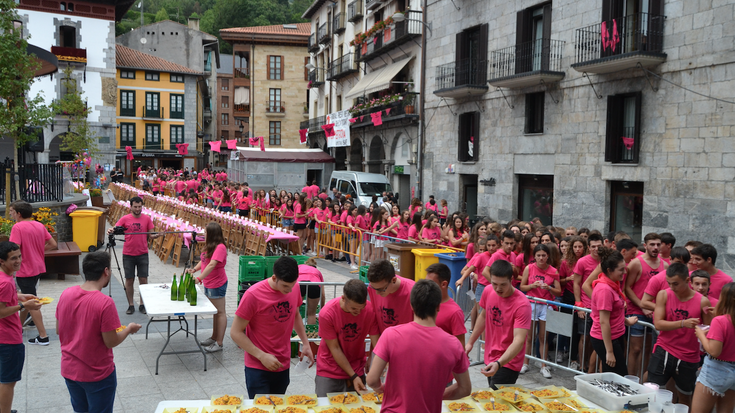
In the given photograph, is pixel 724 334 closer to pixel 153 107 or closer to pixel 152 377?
pixel 152 377

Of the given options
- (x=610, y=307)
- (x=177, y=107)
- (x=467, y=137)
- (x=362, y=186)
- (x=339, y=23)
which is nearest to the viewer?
(x=610, y=307)

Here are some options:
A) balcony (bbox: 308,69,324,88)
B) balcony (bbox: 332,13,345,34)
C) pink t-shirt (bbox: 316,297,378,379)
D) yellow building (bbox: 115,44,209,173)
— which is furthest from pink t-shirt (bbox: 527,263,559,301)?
yellow building (bbox: 115,44,209,173)

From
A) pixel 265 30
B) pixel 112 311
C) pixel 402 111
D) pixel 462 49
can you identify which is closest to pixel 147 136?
pixel 265 30

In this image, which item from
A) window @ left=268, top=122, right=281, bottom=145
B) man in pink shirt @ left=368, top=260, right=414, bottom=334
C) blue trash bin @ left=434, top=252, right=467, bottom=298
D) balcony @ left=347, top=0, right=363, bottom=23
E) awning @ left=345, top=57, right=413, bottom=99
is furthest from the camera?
window @ left=268, top=122, right=281, bottom=145

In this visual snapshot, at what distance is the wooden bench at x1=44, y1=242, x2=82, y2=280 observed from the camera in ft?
40.9

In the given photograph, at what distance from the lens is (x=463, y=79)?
22.3m

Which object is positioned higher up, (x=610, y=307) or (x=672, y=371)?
(x=610, y=307)

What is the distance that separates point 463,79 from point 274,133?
3224 cm

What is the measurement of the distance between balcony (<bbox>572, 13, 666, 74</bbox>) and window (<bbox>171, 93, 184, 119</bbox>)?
4594cm

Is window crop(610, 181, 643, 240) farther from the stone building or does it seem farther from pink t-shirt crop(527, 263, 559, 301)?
pink t-shirt crop(527, 263, 559, 301)

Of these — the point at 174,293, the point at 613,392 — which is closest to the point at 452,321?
the point at 613,392

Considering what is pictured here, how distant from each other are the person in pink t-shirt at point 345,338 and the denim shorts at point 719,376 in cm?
291

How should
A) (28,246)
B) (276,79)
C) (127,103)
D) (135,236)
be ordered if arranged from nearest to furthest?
1. (28,246)
2. (135,236)
3. (276,79)
4. (127,103)

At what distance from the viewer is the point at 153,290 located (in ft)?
27.5
